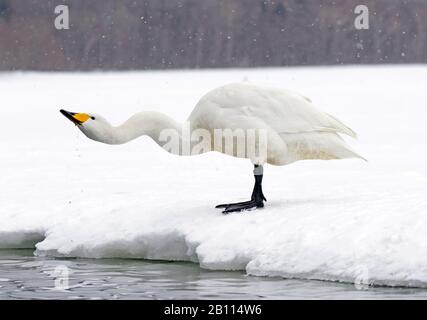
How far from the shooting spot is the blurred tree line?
52656 millimetres

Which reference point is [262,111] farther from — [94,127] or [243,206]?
[94,127]

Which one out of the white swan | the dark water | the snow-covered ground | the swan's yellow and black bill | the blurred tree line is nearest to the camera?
the dark water

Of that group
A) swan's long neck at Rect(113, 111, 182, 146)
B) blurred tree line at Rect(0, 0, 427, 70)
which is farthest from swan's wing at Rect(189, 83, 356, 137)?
blurred tree line at Rect(0, 0, 427, 70)

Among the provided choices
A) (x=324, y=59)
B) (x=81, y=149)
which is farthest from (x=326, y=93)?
(x=324, y=59)

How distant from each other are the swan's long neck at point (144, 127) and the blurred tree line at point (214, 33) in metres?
38.5

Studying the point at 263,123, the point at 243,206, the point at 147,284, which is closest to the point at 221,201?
the point at 243,206

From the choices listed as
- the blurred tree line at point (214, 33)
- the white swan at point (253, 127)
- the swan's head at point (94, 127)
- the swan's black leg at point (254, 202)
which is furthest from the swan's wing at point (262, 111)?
the blurred tree line at point (214, 33)

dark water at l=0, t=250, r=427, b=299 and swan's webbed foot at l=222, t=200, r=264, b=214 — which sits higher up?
swan's webbed foot at l=222, t=200, r=264, b=214

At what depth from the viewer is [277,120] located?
1245cm

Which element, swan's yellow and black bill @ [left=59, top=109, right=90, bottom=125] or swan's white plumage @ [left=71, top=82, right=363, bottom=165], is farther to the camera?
swan's white plumage @ [left=71, top=82, right=363, bottom=165]

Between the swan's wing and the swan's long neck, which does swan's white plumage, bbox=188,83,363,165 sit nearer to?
the swan's wing

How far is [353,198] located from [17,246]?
3.60 m

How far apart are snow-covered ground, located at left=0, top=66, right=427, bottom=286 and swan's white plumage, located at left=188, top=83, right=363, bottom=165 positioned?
0.56 m

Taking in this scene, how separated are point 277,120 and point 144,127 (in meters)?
1.35
